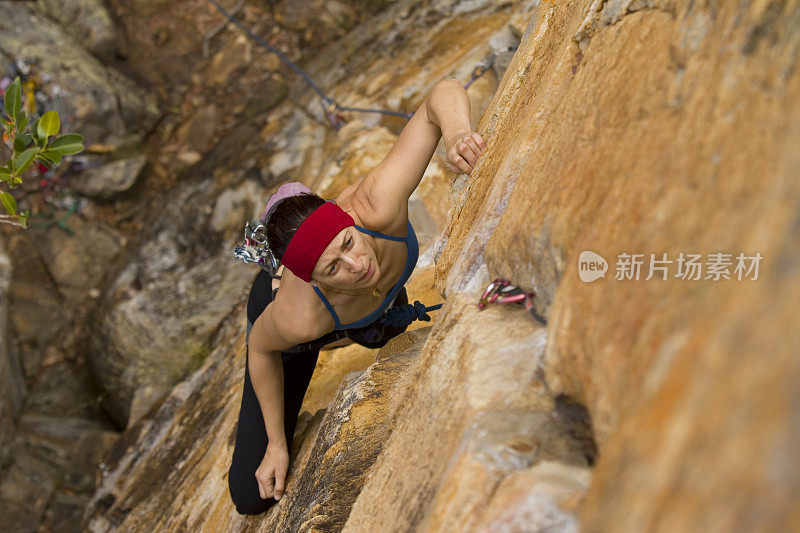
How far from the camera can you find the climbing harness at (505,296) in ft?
5.24

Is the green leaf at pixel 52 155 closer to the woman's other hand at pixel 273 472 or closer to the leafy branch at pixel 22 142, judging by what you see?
the leafy branch at pixel 22 142

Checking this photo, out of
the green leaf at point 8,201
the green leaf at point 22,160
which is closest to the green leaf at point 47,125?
the green leaf at point 22,160

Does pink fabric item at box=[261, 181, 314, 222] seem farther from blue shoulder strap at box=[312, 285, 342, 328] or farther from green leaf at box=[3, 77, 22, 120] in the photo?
green leaf at box=[3, 77, 22, 120]

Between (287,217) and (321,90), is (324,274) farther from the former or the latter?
(321,90)

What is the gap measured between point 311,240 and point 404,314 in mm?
825

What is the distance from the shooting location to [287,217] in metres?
2.34

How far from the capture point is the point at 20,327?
6.65 m

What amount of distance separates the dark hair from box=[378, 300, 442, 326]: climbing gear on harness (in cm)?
76

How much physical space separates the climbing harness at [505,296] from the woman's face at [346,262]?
0.76 metres

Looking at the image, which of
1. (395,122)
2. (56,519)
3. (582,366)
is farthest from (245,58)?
(582,366)

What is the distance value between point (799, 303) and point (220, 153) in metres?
7.03

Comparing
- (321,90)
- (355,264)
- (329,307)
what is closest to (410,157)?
(355,264)

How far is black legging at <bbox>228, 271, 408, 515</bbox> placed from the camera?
282cm

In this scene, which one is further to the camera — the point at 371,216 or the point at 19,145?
the point at 371,216
